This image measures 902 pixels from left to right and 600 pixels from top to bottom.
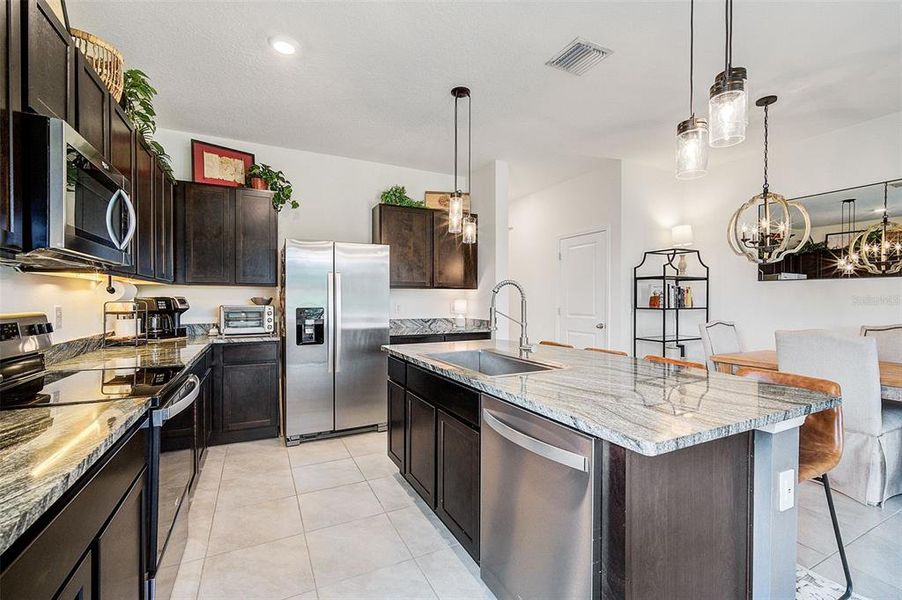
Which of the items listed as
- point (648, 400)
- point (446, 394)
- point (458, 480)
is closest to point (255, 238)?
point (446, 394)

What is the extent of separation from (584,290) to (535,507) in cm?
412

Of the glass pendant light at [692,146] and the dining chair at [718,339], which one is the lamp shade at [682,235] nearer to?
the dining chair at [718,339]

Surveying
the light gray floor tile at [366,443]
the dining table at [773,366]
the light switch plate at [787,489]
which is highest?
the dining table at [773,366]

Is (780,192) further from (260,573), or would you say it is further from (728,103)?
(260,573)

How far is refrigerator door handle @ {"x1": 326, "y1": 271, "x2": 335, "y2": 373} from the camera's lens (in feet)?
12.1

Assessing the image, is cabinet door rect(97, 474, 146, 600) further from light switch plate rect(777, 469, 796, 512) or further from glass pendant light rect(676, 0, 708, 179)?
glass pendant light rect(676, 0, 708, 179)

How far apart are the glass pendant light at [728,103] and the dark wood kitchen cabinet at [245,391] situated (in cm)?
346

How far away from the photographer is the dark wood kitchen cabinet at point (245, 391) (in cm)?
350

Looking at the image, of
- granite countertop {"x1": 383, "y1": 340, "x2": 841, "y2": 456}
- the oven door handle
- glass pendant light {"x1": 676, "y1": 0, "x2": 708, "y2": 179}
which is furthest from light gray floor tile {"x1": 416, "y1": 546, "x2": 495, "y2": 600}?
glass pendant light {"x1": 676, "y1": 0, "x2": 708, "y2": 179}

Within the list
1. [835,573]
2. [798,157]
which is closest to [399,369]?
[835,573]

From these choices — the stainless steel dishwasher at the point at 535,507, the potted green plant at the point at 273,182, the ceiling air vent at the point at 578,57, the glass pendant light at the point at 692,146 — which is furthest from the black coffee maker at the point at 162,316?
the glass pendant light at the point at 692,146

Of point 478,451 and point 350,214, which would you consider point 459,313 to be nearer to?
point 350,214

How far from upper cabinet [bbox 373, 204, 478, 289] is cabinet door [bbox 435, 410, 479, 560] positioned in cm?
257

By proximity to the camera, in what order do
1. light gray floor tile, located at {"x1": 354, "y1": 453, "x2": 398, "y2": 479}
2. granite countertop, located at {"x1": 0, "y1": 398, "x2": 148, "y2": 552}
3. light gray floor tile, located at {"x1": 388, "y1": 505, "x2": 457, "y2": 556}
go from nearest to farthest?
granite countertop, located at {"x1": 0, "y1": 398, "x2": 148, "y2": 552} < light gray floor tile, located at {"x1": 388, "y1": 505, "x2": 457, "y2": 556} < light gray floor tile, located at {"x1": 354, "y1": 453, "x2": 398, "y2": 479}
